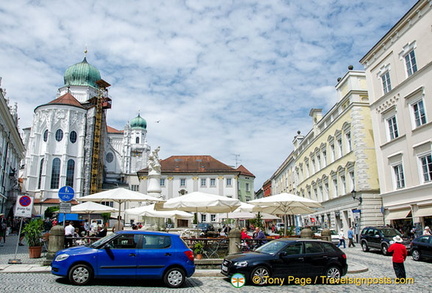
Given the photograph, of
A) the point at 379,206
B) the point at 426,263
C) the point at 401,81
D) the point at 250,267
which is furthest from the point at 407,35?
the point at 250,267

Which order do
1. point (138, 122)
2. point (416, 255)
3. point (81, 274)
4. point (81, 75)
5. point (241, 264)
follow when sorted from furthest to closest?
point (138, 122) → point (81, 75) → point (416, 255) → point (241, 264) → point (81, 274)

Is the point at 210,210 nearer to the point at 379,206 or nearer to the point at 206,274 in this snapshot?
the point at 206,274

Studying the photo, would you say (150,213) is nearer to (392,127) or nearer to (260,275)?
(260,275)

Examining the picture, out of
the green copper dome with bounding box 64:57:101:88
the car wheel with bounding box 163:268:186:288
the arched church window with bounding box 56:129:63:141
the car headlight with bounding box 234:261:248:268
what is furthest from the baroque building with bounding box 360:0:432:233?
the green copper dome with bounding box 64:57:101:88

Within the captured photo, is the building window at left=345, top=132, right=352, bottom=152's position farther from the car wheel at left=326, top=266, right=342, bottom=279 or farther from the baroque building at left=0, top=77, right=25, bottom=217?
the baroque building at left=0, top=77, right=25, bottom=217

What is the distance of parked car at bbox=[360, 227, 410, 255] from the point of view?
21.0 m

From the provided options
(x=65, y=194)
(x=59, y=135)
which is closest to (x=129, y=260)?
(x=65, y=194)

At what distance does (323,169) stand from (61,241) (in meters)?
32.4

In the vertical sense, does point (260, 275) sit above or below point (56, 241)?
below

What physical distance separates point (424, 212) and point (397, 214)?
3490 mm

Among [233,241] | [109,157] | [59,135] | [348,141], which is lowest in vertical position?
[233,241]

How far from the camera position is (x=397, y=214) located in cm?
2580

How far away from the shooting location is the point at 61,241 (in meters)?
13.9

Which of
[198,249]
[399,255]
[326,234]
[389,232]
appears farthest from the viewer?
[389,232]
